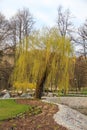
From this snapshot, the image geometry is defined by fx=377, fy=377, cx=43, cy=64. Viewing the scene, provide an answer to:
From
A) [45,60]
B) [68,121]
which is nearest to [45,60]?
[45,60]

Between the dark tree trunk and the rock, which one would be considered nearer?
the rock

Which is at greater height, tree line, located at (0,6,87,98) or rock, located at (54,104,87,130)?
tree line, located at (0,6,87,98)

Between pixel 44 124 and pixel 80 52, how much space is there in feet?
86.9

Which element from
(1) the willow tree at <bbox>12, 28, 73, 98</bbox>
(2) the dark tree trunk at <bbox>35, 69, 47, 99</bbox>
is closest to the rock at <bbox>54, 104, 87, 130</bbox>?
A: (2) the dark tree trunk at <bbox>35, 69, 47, 99</bbox>

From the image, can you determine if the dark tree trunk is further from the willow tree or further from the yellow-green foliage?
the yellow-green foliage

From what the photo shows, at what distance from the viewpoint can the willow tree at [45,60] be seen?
25.8 meters

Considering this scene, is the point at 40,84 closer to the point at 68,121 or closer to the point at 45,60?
the point at 45,60

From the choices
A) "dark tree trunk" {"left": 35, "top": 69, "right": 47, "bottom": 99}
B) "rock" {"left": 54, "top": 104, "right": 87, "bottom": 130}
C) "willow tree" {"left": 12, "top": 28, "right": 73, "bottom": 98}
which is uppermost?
"willow tree" {"left": 12, "top": 28, "right": 73, "bottom": 98}

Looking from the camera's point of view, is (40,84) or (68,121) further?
(40,84)

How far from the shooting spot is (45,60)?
25.8 meters

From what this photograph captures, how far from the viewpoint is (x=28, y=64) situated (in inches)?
1046

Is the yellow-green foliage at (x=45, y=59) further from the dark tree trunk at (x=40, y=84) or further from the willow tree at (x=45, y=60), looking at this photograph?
the dark tree trunk at (x=40, y=84)

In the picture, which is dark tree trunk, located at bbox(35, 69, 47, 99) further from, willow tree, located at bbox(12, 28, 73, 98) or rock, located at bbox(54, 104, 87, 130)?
rock, located at bbox(54, 104, 87, 130)

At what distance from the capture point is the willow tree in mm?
25828
